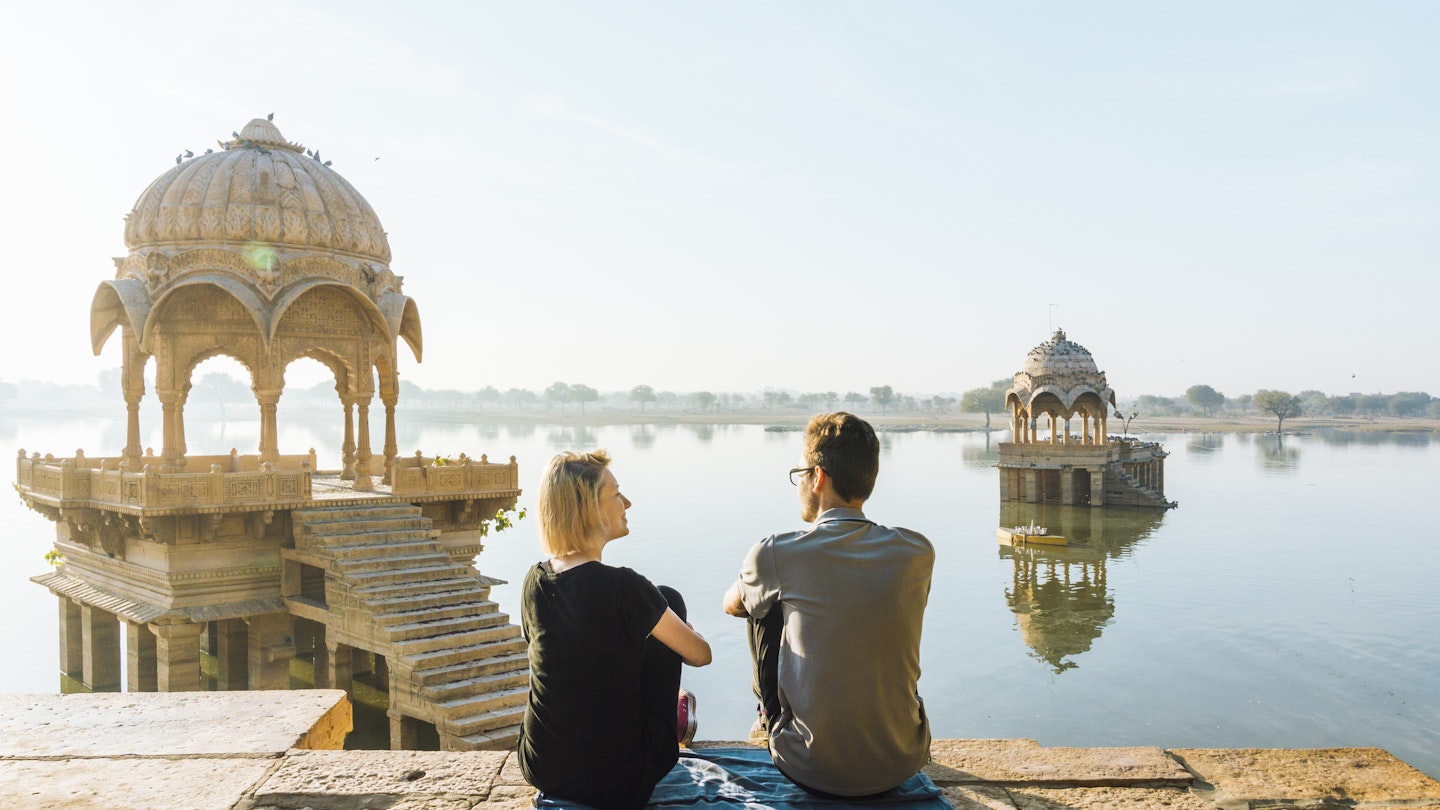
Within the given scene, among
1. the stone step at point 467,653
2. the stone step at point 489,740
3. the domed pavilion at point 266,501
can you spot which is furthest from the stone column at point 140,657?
the stone step at point 489,740

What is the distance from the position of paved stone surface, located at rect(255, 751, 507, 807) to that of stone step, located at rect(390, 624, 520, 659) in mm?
6724

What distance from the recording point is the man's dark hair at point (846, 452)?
3328 mm

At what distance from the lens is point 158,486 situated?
1215 centimetres

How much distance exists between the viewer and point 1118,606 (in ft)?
75.8

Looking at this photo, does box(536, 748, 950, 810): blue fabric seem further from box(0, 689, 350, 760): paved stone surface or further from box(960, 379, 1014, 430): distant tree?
box(960, 379, 1014, 430): distant tree

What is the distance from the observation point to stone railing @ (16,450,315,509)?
481 inches

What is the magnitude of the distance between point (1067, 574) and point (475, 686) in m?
20.0

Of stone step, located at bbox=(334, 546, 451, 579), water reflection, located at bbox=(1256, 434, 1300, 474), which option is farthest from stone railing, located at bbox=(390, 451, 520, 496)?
water reflection, located at bbox=(1256, 434, 1300, 474)

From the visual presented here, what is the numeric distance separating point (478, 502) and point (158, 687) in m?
4.79

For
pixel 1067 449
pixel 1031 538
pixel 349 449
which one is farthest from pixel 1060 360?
pixel 349 449

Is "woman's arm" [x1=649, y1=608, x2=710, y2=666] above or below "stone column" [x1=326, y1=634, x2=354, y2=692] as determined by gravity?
above

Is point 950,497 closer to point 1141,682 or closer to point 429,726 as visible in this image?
point 1141,682

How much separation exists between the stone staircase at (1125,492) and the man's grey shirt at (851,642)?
38.1m

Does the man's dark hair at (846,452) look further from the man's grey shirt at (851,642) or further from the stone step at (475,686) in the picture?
the stone step at (475,686)
